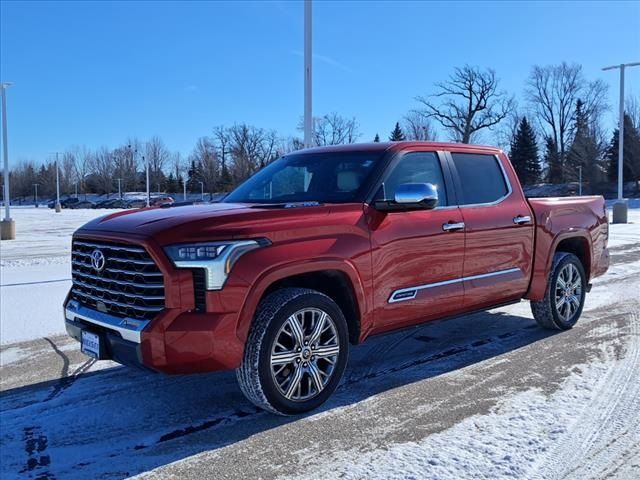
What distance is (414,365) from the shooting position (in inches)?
198

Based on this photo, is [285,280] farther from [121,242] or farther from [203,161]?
[203,161]

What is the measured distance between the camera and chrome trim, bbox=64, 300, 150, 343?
136 inches

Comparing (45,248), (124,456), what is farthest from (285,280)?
(45,248)

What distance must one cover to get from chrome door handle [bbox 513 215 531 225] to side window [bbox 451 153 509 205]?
9.9 inches

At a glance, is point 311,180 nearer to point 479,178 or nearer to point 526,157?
point 479,178

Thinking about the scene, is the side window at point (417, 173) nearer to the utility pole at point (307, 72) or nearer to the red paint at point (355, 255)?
the red paint at point (355, 255)

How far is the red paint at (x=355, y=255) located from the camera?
3418 mm

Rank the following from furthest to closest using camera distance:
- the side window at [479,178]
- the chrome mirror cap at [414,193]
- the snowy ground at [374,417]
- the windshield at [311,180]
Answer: the side window at [479,178]
the windshield at [311,180]
the chrome mirror cap at [414,193]
the snowy ground at [374,417]

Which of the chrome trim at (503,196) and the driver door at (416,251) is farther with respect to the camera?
the chrome trim at (503,196)

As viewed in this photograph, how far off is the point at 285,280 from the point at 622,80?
26.1 metres

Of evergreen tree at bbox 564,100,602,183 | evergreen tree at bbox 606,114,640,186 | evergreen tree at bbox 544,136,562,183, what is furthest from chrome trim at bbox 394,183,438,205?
evergreen tree at bbox 544,136,562,183

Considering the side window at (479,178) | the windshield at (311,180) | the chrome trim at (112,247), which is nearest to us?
the chrome trim at (112,247)

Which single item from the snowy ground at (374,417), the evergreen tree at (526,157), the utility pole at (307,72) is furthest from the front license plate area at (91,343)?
the evergreen tree at (526,157)

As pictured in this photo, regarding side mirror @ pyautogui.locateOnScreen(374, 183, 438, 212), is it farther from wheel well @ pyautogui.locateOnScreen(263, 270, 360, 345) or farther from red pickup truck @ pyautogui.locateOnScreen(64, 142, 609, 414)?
wheel well @ pyautogui.locateOnScreen(263, 270, 360, 345)
